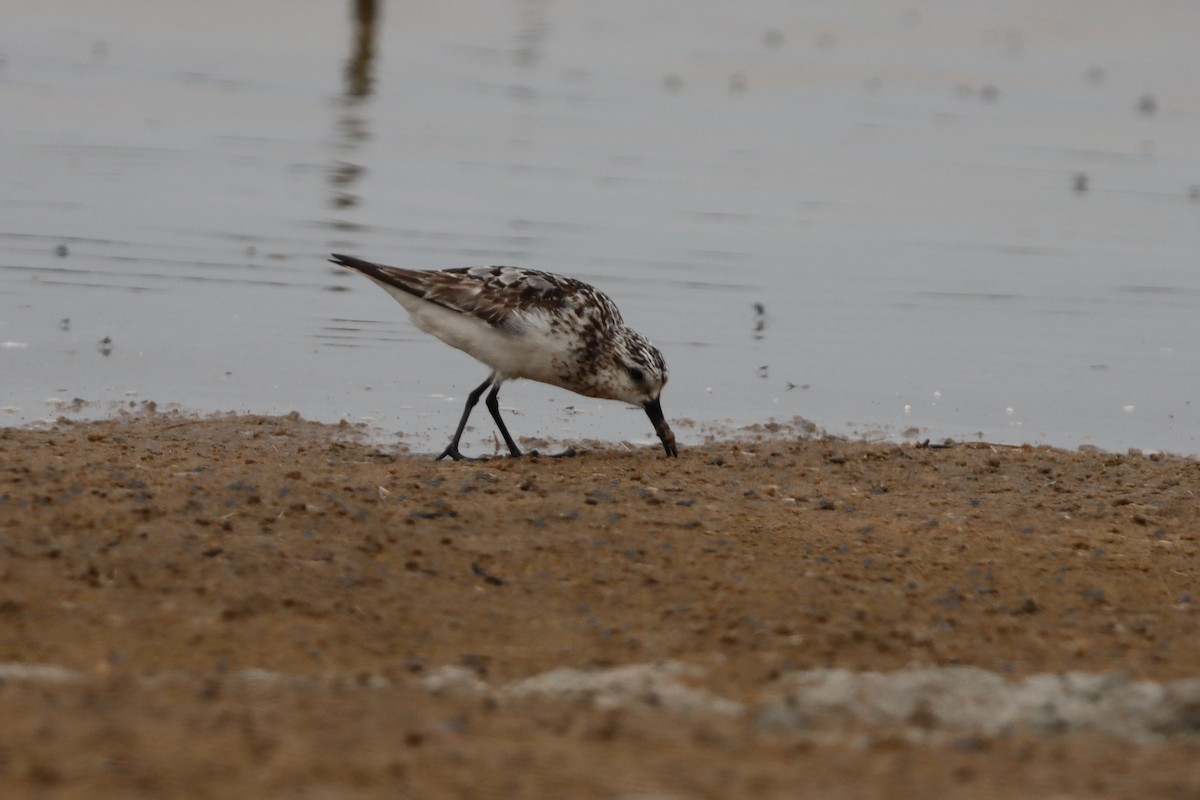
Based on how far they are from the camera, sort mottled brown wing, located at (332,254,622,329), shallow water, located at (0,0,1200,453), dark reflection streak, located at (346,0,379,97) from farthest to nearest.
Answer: dark reflection streak, located at (346,0,379,97) < shallow water, located at (0,0,1200,453) < mottled brown wing, located at (332,254,622,329)

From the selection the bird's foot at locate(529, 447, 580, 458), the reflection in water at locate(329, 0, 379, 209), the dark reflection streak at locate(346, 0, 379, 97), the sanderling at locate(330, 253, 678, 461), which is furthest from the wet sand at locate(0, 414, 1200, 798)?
the dark reflection streak at locate(346, 0, 379, 97)

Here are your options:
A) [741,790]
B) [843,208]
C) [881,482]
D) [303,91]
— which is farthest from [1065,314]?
[303,91]

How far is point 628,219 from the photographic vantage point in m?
17.5

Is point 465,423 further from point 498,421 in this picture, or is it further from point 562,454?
point 562,454

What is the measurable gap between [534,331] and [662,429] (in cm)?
92

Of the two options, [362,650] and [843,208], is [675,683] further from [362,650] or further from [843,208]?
[843,208]

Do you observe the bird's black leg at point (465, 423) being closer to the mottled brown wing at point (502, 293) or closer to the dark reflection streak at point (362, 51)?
the mottled brown wing at point (502, 293)

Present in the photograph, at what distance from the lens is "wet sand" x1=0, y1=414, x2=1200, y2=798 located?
4469mm

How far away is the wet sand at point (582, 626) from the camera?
14.7 feet

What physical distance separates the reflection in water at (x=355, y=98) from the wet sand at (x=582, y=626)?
9.26m

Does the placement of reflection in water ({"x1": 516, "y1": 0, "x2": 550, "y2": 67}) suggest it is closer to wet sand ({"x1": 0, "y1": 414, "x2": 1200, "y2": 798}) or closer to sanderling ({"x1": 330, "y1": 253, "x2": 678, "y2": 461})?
sanderling ({"x1": 330, "y1": 253, "x2": 678, "y2": 461})

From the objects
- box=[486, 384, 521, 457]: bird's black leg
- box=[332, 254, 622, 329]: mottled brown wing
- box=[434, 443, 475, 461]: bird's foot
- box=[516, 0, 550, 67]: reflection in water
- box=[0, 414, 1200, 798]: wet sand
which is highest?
box=[516, 0, 550, 67]: reflection in water

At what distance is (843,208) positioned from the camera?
18656 millimetres

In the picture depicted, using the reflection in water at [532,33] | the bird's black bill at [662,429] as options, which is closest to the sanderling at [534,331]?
the bird's black bill at [662,429]
